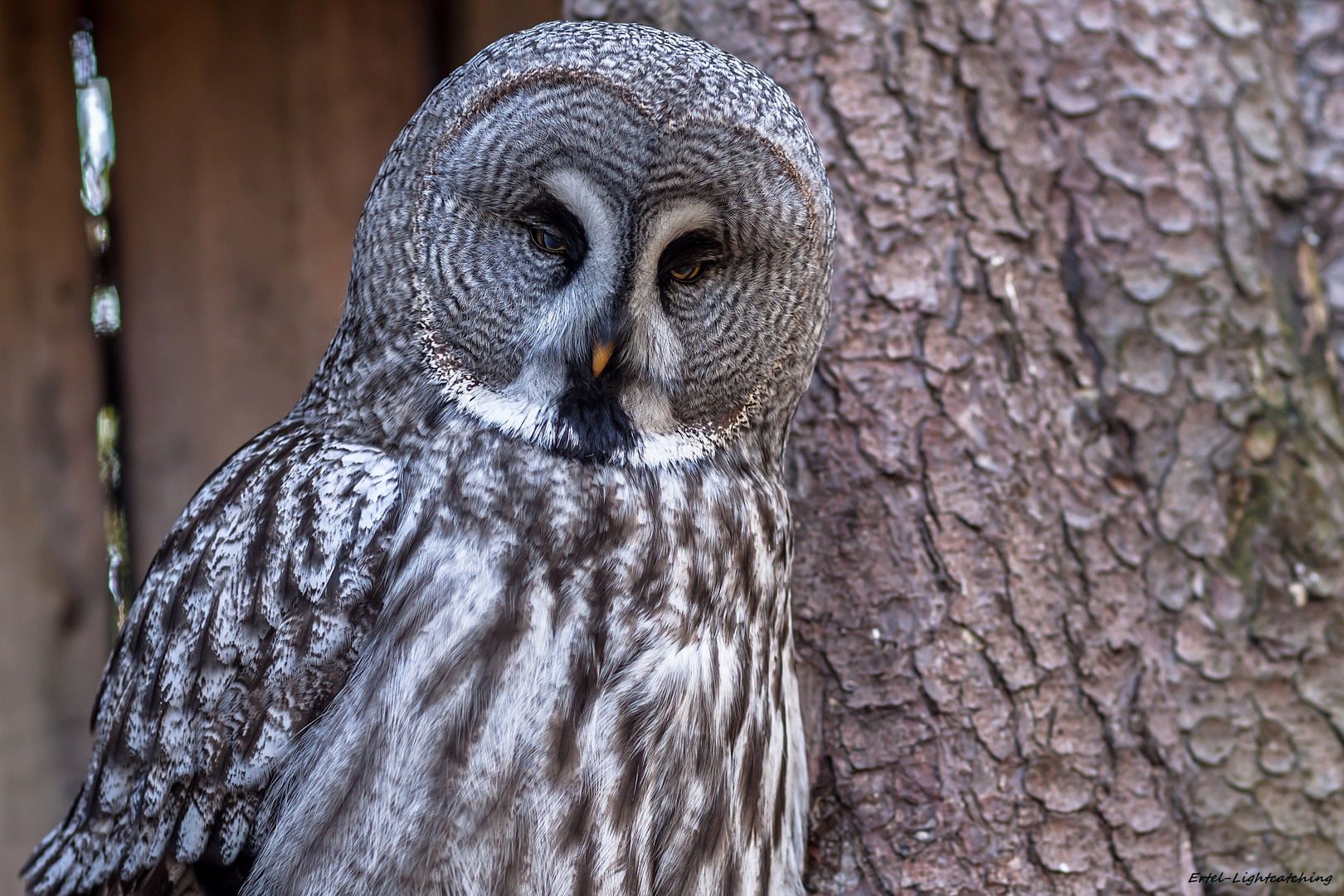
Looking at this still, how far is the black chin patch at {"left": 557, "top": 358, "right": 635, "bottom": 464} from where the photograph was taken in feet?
5.33

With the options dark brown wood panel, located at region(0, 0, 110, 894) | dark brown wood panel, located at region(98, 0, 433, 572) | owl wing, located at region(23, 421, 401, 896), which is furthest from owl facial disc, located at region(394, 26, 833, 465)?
dark brown wood panel, located at region(0, 0, 110, 894)

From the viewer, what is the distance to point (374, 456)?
64.5 inches

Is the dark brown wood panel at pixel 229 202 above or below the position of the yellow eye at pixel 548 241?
above

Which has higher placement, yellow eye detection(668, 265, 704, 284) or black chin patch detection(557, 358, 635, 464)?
yellow eye detection(668, 265, 704, 284)

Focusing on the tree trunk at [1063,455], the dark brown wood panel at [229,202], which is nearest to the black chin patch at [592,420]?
the tree trunk at [1063,455]

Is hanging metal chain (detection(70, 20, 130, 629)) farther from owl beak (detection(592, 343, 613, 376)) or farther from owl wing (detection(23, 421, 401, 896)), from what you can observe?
owl beak (detection(592, 343, 613, 376))

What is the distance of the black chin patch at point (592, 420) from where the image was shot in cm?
162

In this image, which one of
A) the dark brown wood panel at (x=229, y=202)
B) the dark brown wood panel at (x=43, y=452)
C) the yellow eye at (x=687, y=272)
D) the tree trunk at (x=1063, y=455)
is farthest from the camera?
the dark brown wood panel at (x=229, y=202)

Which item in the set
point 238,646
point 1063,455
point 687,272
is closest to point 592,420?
point 687,272

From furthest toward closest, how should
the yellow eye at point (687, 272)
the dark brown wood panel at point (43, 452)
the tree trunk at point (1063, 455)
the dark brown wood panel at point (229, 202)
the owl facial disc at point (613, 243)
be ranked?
the dark brown wood panel at point (229, 202) < the dark brown wood panel at point (43, 452) < the tree trunk at point (1063, 455) < the yellow eye at point (687, 272) < the owl facial disc at point (613, 243)

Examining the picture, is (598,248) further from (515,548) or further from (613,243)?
(515,548)

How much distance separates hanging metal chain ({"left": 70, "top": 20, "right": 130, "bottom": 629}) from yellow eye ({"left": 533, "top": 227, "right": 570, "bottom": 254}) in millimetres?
1522

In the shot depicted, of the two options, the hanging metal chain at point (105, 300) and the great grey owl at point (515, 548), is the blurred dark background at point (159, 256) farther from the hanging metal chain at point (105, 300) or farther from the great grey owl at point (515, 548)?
the great grey owl at point (515, 548)

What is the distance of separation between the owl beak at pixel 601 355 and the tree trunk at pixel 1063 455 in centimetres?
52
